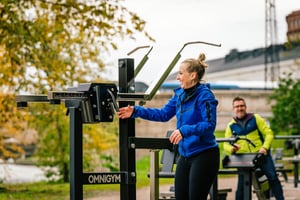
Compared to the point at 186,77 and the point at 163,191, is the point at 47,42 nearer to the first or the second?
the point at 163,191

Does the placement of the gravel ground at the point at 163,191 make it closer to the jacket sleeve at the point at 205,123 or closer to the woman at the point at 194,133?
the woman at the point at 194,133

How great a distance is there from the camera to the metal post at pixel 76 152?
8422 millimetres

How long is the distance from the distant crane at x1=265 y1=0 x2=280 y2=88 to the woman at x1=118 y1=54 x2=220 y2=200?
3048 cm

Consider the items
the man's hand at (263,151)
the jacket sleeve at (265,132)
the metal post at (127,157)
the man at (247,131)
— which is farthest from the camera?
the man at (247,131)

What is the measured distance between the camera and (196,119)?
28.2ft

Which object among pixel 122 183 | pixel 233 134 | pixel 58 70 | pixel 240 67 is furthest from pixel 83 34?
pixel 240 67

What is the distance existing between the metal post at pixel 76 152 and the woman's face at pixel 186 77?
102 cm

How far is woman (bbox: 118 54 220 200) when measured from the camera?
8.46m

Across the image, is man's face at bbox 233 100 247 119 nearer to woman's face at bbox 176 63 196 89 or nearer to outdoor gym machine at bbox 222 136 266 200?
outdoor gym machine at bbox 222 136 266 200

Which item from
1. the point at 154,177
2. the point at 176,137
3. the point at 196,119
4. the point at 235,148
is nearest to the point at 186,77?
the point at 196,119

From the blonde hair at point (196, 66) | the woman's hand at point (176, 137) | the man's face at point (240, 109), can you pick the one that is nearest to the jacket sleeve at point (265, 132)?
the man's face at point (240, 109)

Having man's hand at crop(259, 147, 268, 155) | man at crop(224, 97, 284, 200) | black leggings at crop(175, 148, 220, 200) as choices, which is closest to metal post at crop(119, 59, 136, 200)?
black leggings at crop(175, 148, 220, 200)

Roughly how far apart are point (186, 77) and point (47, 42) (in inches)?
438

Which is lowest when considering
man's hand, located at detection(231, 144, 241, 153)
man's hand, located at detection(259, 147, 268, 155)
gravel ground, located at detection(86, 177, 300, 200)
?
gravel ground, located at detection(86, 177, 300, 200)
